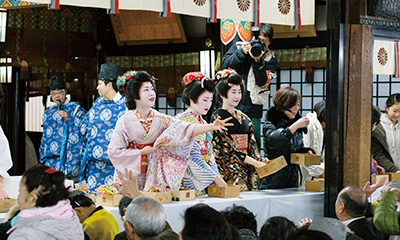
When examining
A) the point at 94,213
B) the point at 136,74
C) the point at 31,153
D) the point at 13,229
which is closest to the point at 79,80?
the point at 31,153

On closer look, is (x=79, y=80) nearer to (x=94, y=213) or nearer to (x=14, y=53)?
(x=14, y=53)

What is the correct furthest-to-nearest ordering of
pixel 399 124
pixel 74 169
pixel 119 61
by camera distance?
pixel 119 61 → pixel 74 169 → pixel 399 124

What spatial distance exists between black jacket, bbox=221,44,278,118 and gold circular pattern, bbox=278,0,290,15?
99cm

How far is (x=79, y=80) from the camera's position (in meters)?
11.6

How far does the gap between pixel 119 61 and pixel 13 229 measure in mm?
8199

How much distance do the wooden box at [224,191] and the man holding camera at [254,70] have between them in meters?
1.70

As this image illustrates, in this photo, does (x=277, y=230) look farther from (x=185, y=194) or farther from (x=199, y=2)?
(x=199, y=2)

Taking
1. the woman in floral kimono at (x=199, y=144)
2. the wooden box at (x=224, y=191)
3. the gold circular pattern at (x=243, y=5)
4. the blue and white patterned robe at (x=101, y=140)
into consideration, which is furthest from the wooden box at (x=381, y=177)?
the blue and white patterned robe at (x=101, y=140)

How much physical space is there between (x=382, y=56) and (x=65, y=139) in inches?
171

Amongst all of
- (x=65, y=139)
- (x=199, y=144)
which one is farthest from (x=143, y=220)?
(x=65, y=139)

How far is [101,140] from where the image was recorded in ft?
23.2

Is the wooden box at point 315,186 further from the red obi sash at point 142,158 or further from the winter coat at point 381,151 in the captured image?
the red obi sash at point 142,158

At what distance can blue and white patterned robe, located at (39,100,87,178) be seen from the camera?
8.34 metres

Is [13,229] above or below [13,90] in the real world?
below
